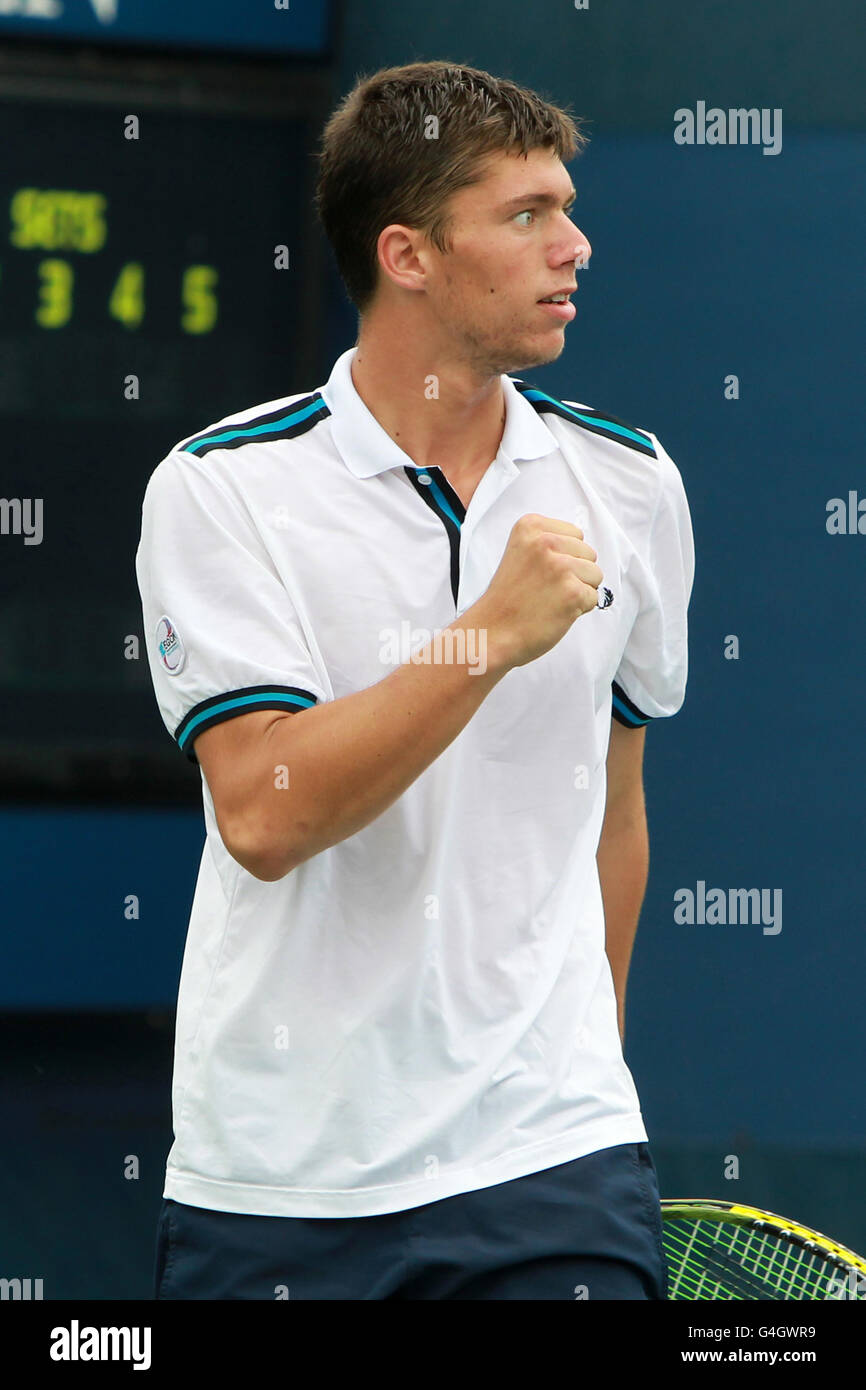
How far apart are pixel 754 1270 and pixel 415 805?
62 centimetres

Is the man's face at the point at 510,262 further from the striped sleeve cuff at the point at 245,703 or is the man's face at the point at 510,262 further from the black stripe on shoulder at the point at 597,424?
the striped sleeve cuff at the point at 245,703

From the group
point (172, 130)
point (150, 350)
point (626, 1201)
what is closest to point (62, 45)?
point (172, 130)

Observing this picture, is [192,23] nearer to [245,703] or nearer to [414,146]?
[414,146]

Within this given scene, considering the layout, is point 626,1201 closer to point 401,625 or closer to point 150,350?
point 401,625

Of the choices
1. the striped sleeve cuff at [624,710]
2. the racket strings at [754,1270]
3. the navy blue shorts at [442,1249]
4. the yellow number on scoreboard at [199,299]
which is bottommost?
the racket strings at [754,1270]

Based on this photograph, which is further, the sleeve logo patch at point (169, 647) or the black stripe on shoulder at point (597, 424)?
the black stripe on shoulder at point (597, 424)

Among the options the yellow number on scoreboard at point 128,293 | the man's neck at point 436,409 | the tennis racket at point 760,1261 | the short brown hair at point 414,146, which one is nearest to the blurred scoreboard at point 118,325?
the yellow number on scoreboard at point 128,293

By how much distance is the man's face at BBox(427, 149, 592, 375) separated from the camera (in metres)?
1.59

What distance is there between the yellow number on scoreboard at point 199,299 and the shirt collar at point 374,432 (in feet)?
3.83

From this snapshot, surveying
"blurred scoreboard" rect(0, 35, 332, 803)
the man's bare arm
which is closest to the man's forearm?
the man's bare arm

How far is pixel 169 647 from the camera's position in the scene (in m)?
1.52

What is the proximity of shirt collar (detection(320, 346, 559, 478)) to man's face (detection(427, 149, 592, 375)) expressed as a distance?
6 cm

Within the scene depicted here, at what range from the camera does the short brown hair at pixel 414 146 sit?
1.61 meters

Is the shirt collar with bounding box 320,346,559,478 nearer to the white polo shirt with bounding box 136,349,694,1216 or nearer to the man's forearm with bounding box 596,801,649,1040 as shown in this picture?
the white polo shirt with bounding box 136,349,694,1216
